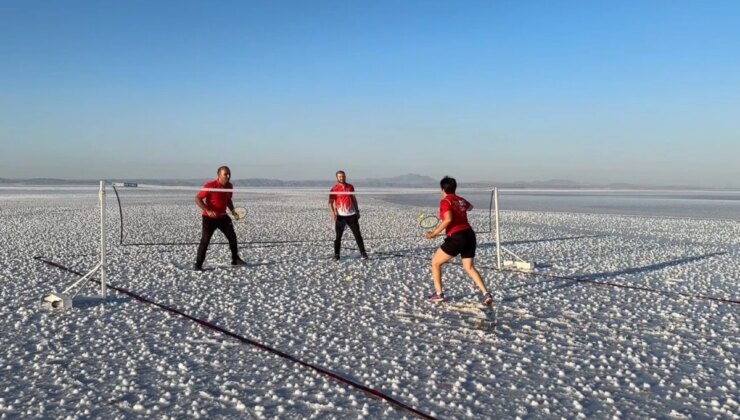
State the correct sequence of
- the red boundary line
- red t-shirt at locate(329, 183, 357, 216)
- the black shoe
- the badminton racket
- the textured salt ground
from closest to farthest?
the red boundary line
the textured salt ground
the black shoe
red t-shirt at locate(329, 183, 357, 216)
the badminton racket

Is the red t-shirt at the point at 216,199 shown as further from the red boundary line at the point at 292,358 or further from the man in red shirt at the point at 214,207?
the red boundary line at the point at 292,358

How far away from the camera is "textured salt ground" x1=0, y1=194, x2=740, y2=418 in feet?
16.6

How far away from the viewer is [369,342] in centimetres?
677

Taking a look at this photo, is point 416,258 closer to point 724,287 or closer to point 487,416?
point 724,287

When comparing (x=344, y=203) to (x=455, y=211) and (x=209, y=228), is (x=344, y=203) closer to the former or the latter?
(x=209, y=228)

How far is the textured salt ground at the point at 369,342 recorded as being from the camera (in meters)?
5.05

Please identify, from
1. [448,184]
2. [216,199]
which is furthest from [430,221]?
[448,184]

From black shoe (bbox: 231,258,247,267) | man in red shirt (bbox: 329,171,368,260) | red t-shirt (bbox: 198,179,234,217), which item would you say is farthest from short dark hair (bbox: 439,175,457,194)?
black shoe (bbox: 231,258,247,267)

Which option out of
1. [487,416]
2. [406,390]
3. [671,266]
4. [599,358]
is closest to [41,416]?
[406,390]

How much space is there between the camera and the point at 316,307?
8.54m

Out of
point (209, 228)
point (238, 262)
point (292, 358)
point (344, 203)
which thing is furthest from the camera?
point (344, 203)

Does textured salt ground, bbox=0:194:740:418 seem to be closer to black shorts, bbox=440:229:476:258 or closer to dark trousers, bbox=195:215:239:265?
dark trousers, bbox=195:215:239:265

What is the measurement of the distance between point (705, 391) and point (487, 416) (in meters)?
2.00

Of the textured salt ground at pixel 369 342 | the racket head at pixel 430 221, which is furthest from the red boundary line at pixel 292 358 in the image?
the racket head at pixel 430 221
